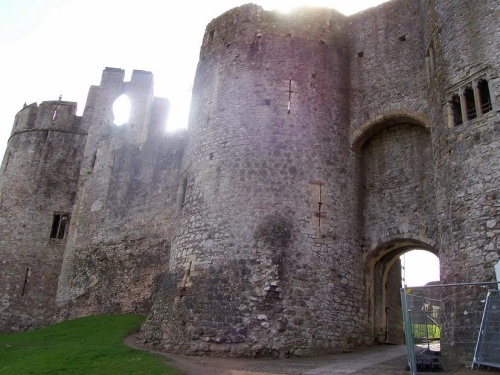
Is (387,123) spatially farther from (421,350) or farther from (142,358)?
(142,358)

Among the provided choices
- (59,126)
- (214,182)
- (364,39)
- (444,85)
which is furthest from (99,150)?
(444,85)

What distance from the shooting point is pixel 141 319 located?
58.2ft

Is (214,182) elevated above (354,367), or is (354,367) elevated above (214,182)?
(214,182)

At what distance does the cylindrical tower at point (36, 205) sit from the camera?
22750mm

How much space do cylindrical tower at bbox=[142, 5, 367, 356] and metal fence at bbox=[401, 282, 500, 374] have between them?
3.25 metres

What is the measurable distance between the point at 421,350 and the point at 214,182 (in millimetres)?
7507

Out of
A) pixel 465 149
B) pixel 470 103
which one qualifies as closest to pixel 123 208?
pixel 465 149

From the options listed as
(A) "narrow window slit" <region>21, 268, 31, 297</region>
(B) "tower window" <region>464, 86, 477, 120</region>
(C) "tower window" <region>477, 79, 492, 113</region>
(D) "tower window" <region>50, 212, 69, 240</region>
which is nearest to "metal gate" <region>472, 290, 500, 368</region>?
(C) "tower window" <region>477, 79, 492, 113</region>

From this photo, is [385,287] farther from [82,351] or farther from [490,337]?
[82,351]

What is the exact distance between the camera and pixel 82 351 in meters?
13.3

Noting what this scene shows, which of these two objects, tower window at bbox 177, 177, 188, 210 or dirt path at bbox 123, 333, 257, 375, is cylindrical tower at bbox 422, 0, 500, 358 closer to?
dirt path at bbox 123, 333, 257, 375

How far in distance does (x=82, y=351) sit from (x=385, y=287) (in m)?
9.34

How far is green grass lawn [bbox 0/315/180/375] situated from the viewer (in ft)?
36.3

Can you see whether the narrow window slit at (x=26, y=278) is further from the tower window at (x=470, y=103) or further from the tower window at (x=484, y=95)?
the tower window at (x=484, y=95)
